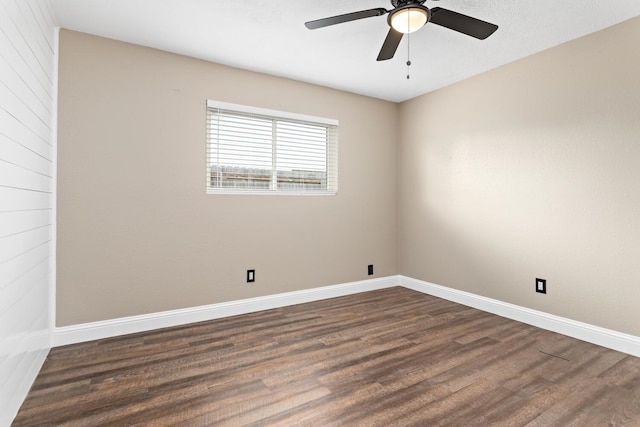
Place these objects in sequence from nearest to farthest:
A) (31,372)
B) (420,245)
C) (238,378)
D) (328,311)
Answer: (31,372) < (238,378) < (328,311) < (420,245)

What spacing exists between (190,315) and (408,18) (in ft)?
9.64

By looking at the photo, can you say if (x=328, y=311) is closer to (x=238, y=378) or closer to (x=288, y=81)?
(x=238, y=378)

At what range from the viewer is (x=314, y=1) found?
2.19 metres

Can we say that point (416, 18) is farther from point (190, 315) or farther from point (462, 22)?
point (190, 315)

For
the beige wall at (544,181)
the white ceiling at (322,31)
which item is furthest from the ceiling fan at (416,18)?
the beige wall at (544,181)

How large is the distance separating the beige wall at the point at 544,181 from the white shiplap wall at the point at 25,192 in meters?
3.69

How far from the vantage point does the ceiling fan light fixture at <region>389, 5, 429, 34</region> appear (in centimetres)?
186

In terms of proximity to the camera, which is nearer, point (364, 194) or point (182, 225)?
point (182, 225)

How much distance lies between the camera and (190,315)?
2.99 metres

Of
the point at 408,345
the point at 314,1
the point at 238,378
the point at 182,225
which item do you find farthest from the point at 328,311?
→ the point at 314,1

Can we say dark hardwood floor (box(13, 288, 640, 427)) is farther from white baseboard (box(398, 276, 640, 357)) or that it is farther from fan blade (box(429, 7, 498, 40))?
fan blade (box(429, 7, 498, 40))

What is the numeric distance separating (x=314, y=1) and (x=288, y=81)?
54.1 inches

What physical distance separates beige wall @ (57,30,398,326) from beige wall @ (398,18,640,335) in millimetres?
1265

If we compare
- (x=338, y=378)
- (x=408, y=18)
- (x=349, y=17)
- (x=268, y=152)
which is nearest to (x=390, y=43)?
(x=408, y=18)
